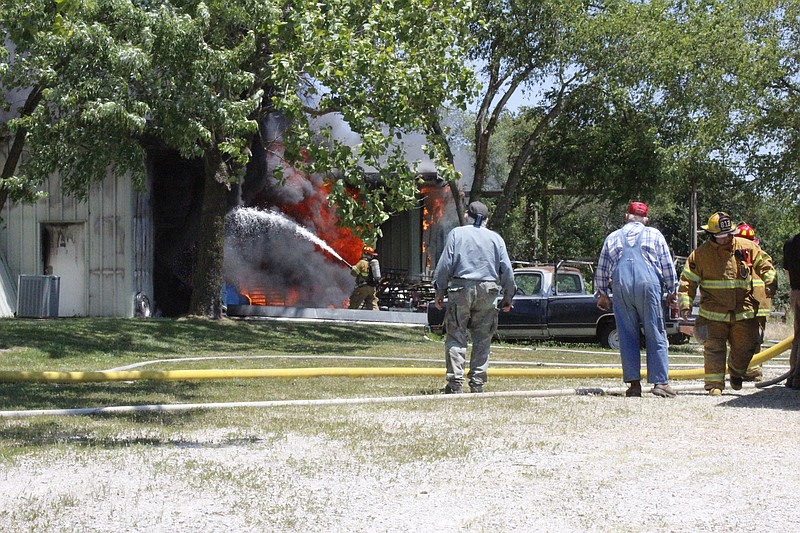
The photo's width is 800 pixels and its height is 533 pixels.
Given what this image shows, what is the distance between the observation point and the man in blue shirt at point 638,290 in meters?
9.66

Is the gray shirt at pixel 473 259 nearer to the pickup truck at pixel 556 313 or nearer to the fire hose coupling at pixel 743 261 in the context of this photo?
the fire hose coupling at pixel 743 261

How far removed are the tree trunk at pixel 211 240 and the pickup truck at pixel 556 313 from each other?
5.34 metres

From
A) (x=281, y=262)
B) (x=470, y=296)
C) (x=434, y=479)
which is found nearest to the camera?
(x=434, y=479)

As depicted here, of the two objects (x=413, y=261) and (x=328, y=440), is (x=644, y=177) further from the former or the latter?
(x=328, y=440)

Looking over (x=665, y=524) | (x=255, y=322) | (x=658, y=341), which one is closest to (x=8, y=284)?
(x=255, y=322)

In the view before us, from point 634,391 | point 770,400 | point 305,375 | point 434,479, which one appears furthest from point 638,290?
point 434,479

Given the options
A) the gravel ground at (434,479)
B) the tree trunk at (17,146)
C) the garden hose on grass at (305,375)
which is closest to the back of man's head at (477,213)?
the garden hose on grass at (305,375)

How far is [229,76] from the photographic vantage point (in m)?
17.1

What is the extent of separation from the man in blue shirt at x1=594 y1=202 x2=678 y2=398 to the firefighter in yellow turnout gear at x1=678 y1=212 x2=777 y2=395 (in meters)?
0.50

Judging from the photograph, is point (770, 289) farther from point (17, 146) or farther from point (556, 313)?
point (17, 146)

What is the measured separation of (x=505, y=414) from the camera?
8.12 m

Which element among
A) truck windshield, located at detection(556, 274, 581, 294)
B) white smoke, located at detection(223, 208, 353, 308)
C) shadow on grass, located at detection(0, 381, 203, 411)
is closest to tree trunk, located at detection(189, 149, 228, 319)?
white smoke, located at detection(223, 208, 353, 308)

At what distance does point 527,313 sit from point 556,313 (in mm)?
541

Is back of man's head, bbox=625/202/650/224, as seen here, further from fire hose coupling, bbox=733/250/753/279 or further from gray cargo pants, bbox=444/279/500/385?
gray cargo pants, bbox=444/279/500/385
